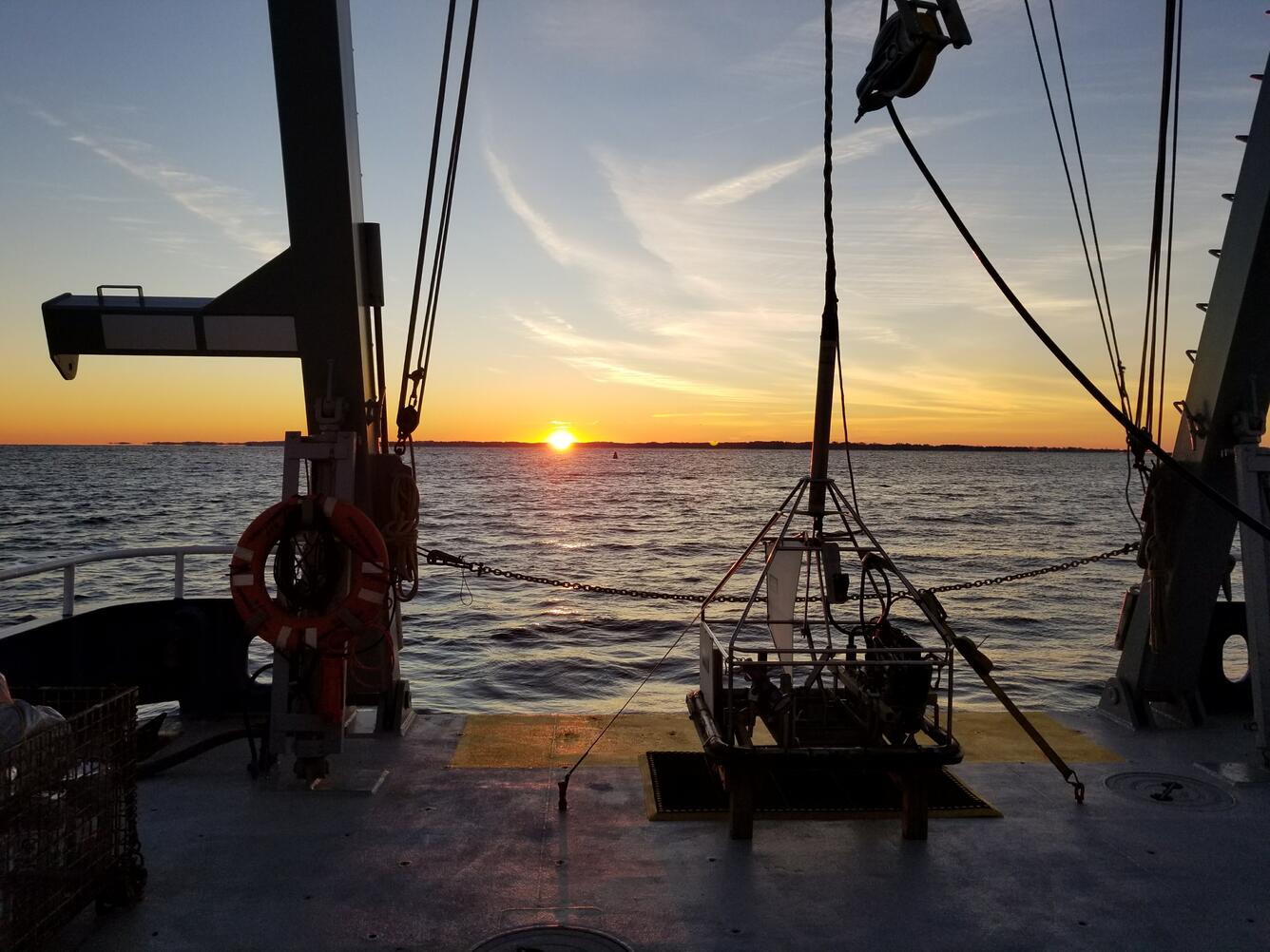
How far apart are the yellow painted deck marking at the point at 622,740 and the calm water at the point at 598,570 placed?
230 inches

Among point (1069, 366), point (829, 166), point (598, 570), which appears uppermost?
point (829, 166)

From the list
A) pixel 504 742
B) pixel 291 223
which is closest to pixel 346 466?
pixel 291 223

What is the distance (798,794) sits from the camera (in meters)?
6.38

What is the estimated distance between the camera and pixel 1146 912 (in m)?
4.76

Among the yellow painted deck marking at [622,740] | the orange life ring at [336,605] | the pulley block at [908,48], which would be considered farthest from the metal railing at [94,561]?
the pulley block at [908,48]

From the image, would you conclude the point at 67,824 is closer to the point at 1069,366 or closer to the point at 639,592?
the point at 1069,366

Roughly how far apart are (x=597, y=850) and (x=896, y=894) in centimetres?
158

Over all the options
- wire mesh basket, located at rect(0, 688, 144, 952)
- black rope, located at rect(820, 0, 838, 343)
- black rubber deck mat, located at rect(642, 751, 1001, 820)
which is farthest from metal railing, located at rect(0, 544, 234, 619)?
black rope, located at rect(820, 0, 838, 343)

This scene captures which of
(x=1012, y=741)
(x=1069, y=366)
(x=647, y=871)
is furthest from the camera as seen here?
→ (x=1012, y=741)

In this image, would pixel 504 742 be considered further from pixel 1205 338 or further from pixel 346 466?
pixel 1205 338

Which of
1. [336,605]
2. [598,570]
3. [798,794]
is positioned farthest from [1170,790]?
[598,570]

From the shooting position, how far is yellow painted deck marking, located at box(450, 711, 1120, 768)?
23.0ft

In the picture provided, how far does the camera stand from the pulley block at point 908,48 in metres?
4.05

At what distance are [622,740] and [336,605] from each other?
238cm
